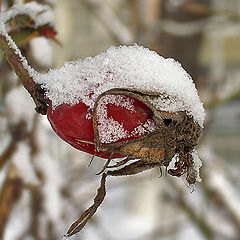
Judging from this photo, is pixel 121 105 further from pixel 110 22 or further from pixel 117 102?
pixel 110 22

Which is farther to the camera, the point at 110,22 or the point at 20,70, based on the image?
the point at 110,22

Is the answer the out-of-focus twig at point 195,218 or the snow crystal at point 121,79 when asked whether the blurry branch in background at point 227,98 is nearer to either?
the out-of-focus twig at point 195,218

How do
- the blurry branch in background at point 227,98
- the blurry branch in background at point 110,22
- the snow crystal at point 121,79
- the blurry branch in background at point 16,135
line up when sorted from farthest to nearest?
the blurry branch in background at point 110,22, the blurry branch in background at point 227,98, the blurry branch in background at point 16,135, the snow crystal at point 121,79

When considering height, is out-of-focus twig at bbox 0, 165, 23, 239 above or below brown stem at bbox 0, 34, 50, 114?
below

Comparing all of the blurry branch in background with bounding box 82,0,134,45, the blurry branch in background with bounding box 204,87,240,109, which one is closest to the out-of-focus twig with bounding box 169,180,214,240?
the blurry branch in background with bounding box 204,87,240,109

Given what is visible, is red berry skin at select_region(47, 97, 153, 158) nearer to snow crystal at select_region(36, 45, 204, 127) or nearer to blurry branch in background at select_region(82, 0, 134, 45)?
snow crystal at select_region(36, 45, 204, 127)

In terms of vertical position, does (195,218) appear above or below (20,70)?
→ below

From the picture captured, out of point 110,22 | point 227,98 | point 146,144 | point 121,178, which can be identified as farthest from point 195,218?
point 146,144

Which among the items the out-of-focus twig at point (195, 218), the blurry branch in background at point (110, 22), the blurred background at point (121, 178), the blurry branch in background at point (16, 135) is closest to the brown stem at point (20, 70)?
the blurred background at point (121, 178)

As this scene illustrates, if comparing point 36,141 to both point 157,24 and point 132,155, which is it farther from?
point 157,24
